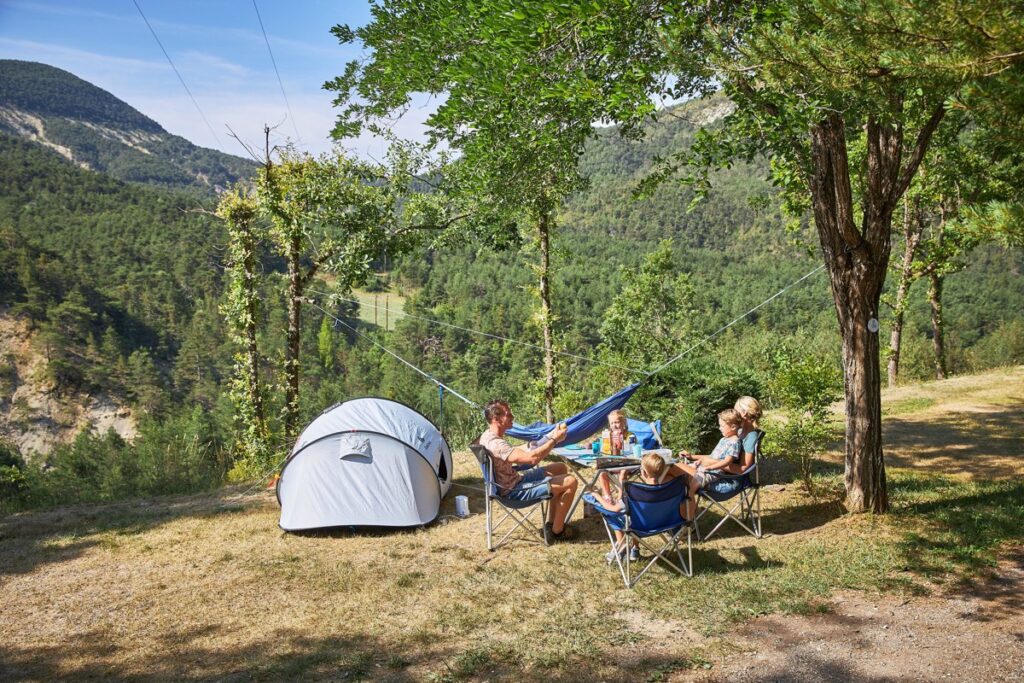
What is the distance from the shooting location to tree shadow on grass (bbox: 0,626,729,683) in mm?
2861

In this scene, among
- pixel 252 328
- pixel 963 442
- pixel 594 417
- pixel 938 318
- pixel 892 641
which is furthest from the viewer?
pixel 938 318

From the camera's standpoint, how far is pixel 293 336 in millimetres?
8391

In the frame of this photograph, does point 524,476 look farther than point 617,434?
No

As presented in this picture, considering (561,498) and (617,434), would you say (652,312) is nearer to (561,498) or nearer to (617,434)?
(617,434)

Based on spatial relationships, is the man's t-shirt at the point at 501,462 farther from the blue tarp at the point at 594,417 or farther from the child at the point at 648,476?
the blue tarp at the point at 594,417

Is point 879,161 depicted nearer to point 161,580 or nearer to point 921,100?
point 921,100

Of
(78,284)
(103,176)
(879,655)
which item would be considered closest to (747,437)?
(879,655)

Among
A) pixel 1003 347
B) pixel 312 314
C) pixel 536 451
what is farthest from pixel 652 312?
pixel 312 314

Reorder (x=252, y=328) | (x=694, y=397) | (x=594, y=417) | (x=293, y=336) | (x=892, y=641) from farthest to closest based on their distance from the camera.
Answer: (x=252, y=328)
(x=293, y=336)
(x=594, y=417)
(x=694, y=397)
(x=892, y=641)

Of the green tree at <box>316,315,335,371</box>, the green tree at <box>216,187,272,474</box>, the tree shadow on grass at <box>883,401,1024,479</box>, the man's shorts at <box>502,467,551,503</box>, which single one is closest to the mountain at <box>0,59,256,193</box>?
the green tree at <box>316,315,335,371</box>

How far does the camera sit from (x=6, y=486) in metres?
12.0

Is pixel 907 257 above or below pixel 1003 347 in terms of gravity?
above

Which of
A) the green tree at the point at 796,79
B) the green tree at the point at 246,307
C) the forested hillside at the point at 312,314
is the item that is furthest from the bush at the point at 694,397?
the forested hillside at the point at 312,314

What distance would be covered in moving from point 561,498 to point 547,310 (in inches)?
177
